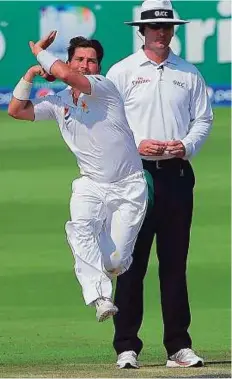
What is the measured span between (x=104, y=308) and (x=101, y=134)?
0.89m

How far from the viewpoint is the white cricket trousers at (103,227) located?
7.29 metres

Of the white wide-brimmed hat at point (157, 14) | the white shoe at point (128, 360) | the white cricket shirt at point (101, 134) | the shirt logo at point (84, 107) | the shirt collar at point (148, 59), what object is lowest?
the white shoe at point (128, 360)

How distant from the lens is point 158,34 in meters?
8.10

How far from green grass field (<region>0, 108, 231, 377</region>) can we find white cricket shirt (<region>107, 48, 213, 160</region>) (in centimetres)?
131

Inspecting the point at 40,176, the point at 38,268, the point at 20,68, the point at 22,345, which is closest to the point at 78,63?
the point at 22,345

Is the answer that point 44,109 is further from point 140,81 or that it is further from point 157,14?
point 157,14

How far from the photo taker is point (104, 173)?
24.2ft

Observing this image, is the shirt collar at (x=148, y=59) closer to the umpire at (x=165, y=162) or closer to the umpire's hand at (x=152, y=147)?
the umpire at (x=165, y=162)

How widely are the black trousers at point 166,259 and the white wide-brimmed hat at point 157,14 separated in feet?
2.56

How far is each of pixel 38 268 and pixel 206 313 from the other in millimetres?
1755

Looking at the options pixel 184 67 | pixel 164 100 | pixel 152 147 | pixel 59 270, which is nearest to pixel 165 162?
pixel 152 147

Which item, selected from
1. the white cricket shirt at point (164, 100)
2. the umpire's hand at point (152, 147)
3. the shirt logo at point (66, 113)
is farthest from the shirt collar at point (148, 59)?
the shirt logo at point (66, 113)

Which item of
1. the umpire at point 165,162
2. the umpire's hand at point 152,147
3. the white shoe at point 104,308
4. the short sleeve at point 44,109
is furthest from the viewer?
the umpire at point 165,162

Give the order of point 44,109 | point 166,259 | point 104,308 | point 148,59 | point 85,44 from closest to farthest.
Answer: point 104,308
point 85,44
point 44,109
point 166,259
point 148,59
